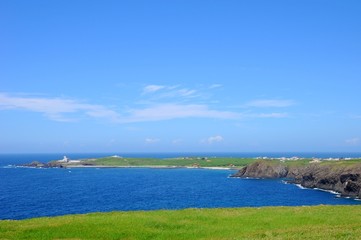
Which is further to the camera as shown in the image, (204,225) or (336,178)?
(336,178)

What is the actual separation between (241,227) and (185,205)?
62.9 meters

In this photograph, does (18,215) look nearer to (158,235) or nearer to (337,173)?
(158,235)

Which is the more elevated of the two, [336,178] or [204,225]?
[204,225]

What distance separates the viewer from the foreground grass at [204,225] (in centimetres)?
3291

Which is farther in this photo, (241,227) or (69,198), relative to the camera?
(69,198)

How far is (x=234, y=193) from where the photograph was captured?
425 feet

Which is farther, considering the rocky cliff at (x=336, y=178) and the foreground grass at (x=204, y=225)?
the rocky cliff at (x=336, y=178)

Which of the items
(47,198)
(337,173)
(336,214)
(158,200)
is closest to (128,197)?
(158,200)

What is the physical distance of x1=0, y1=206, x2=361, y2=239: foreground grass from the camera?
108 feet

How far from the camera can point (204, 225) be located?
126ft

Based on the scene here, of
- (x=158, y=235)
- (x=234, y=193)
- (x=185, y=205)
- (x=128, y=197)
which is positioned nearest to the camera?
(x=158, y=235)

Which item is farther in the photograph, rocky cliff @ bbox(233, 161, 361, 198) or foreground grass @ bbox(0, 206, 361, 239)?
rocky cliff @ bbox(233, 161, 361, 198)

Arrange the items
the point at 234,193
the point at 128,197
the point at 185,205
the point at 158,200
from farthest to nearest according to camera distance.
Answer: the point at 234,193, the point at 128,197, the point at 158,200, the point at 185,205

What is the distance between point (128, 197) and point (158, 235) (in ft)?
279
